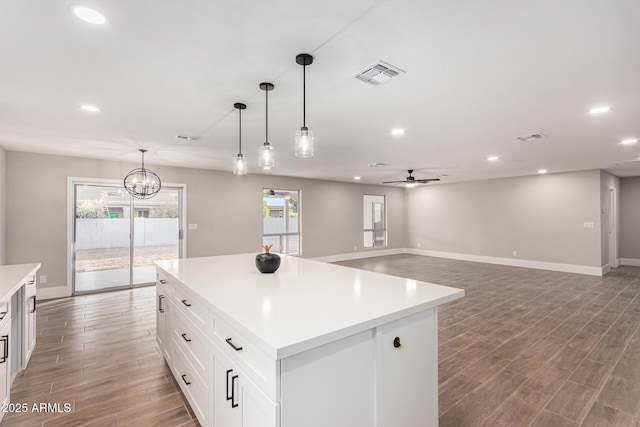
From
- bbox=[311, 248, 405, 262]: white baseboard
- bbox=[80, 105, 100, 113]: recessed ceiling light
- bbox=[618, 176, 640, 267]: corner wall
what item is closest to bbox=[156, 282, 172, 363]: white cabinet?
bbox=[80, 105, 100, 113]: recessed ceiling light

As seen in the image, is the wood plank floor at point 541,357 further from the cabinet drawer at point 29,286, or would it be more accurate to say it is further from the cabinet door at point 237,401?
the cabinet drawer at point 29,286

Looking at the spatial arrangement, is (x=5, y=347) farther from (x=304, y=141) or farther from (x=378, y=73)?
(x=378, y=73)

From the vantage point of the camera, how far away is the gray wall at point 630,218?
313 inches

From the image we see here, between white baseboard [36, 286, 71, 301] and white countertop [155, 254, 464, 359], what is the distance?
399 centimetres

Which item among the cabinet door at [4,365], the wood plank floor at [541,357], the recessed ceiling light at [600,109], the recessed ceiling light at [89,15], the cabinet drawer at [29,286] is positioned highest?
the recessed ceiling light at [600,109]

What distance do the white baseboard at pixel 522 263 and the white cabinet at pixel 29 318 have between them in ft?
30.9

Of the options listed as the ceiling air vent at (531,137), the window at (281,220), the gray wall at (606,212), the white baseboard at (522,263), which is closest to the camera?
the ceiling air vent at (531,137)

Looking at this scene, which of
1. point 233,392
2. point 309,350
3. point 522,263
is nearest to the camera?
point 309,350

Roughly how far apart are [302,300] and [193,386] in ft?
3.46

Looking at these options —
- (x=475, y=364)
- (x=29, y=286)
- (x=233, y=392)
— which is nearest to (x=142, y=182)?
(x=29, y=286)

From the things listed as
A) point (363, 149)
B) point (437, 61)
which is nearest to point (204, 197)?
point (363, 149)

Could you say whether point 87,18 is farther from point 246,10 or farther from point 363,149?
point 363,149

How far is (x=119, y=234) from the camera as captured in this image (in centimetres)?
583

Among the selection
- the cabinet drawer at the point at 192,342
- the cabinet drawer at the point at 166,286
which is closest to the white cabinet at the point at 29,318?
the cabinet drawer at the point at 166,286
